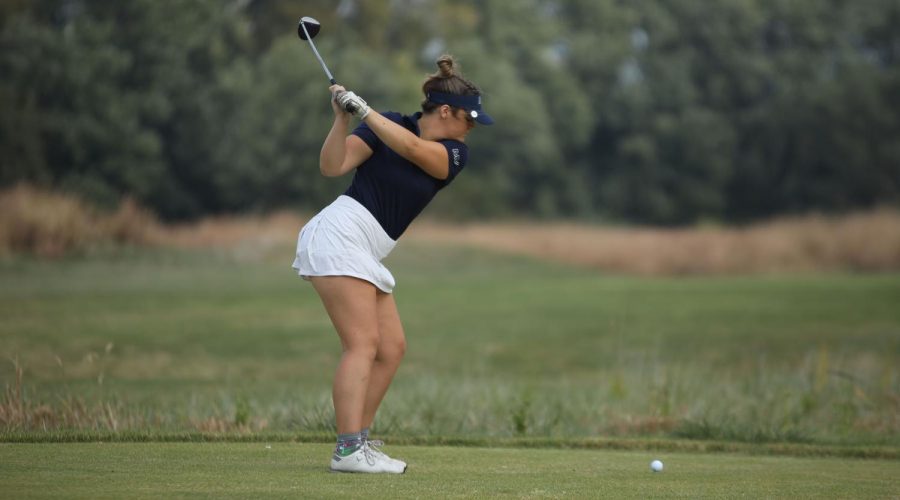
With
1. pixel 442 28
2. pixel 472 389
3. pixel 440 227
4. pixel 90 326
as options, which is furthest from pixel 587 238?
pixel 472 389

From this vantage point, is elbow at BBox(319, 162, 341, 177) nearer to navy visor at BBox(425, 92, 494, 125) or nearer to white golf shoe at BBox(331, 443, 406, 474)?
navy visor at BBox(425, 92, 494, 125)

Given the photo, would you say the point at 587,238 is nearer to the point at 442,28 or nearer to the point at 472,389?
the point at 442,28

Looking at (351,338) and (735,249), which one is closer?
(351,338)

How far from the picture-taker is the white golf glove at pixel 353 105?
6383 mm

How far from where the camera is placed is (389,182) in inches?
259

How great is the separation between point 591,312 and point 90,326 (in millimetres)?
9713

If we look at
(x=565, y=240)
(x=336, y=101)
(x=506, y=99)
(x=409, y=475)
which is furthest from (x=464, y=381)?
(x=506, y=99)

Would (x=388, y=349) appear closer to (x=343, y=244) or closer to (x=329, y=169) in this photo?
(x=343, y=244)

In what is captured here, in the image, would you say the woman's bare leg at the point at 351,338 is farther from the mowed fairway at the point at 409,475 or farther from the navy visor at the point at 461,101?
the navy visor at the point at 461,101

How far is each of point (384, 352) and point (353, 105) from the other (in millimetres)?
1248

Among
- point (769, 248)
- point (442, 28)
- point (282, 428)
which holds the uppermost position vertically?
point (442, 28)

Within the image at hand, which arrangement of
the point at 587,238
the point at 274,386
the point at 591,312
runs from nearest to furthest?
the point at 274,386 → the point at 591,312 → the point at 587,238

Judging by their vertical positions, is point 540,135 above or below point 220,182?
above

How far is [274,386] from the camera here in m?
17.3
